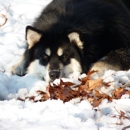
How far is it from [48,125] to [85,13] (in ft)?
7.29

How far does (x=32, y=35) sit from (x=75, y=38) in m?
0.49

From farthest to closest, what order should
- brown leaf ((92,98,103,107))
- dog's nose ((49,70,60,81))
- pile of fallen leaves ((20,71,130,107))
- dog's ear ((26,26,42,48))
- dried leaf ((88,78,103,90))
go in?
1. dog's ear ((26,26,42,48))
2. dog's nose ((49,70,60,81))
3. dried leaf ((88,78,103,90))
4. pile of fallen leaves ((20,71,130,107))
5. brown leaf ((92,98,103,107))

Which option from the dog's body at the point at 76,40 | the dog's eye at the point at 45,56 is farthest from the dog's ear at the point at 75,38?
the dog's eye at the point at 45,56

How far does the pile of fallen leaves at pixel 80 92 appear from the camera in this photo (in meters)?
3.23

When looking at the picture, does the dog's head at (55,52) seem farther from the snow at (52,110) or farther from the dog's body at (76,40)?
the snow at (52,110)

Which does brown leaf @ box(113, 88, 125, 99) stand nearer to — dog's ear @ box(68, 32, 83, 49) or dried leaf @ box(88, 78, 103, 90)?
A: dried leaf @ box(88, 78, 103, 90)

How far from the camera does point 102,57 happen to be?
4457 millimetres

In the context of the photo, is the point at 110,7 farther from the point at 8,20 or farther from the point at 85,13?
the point at 8,20

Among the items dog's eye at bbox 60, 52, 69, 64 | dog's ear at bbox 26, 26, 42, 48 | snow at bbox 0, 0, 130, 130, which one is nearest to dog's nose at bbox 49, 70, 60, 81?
snow at bbox 0, 0, 130, 130

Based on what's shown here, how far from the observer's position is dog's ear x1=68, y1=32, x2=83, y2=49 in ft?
13.2

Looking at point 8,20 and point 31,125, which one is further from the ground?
point 31,125

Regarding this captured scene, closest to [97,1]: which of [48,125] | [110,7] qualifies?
[110,7]

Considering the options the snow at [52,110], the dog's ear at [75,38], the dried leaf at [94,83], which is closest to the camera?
the snow at [52,110]

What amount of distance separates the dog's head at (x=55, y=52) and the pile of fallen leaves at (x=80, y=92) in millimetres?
497
